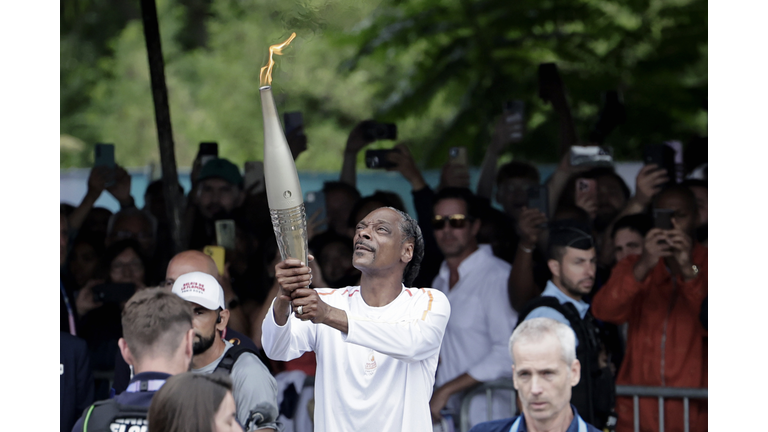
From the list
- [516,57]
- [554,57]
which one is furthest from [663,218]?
[516,57]

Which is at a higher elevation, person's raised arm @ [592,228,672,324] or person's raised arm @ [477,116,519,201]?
person's raised arm @ [477,116,519,201]

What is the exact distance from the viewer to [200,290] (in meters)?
3.77

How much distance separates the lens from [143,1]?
540 centimetres

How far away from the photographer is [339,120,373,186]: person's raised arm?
614 cm

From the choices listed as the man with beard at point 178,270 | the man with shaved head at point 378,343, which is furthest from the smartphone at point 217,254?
the man with shaved head at point 378,343

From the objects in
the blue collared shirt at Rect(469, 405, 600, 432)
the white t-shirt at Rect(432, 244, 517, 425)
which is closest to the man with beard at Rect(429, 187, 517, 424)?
the white t-shirt at Rect(432, 244, 517, 425)

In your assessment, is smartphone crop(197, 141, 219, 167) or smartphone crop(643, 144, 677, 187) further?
smartphone crop(197, 141, 219, 167)

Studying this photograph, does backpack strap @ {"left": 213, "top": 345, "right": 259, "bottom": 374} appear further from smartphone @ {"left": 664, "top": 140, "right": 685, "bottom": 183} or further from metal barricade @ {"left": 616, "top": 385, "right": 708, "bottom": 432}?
smartphone @ {"left": 664, "top": 140, "right": 685, "bottom": 183}

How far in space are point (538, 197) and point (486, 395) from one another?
4.34ft

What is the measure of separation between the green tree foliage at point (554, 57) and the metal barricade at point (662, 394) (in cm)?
393

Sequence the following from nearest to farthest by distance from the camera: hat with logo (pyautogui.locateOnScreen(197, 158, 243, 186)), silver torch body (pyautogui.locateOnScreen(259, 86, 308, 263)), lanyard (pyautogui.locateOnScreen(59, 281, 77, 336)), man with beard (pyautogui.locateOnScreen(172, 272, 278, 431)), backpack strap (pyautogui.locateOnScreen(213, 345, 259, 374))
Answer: silver torch body (pyautogui.locateOnScreen(259, 86, 308, 263)) < man with beard (pyautogui.locateOnScreen(172, 272, 278, 431)) < backpack strap (pyautogui.locateOnScreen(213, 345, 259, 374)) < lanyard (pyautogui.locateOnScreen(59, 281, 77, 336)) < hat with logo (pyautogui.locateOnScreen(197, 158, 243, 186))

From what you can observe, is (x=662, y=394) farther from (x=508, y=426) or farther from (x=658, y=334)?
(x=508, y=426)

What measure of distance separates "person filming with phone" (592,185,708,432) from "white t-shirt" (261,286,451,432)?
1.79m

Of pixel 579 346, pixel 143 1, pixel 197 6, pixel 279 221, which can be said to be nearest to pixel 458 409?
pixel 579 346
